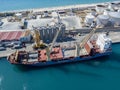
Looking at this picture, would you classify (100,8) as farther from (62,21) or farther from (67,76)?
(67,76)

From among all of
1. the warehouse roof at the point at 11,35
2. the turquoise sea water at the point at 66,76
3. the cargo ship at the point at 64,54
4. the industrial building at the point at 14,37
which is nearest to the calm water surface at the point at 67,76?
the turquoise sea water at the point at 66,76

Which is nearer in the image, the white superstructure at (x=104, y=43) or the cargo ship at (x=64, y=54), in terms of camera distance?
the cargo ship at (x=64, y=54)

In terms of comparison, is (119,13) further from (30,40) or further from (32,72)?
(32,72)

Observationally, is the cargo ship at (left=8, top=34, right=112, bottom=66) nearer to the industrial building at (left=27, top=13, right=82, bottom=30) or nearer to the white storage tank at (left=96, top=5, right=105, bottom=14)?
the industrial building at (left=27, top=13, right=82, bottom=30)

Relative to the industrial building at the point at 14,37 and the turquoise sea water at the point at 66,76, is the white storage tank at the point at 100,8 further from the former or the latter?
the industrial building at the point at 14,37

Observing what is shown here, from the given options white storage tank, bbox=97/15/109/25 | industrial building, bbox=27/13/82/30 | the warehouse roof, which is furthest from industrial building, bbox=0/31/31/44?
white storage tank, bbox=97/15/109/25
